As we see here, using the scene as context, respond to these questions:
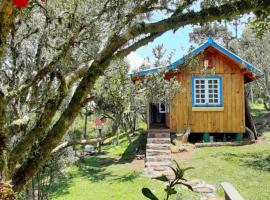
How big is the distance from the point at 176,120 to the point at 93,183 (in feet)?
24.4

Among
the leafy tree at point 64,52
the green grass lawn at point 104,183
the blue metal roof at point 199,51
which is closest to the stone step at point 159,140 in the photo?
the green grass lawn at point 104,183

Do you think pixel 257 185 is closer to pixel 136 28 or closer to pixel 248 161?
pixel 248 161

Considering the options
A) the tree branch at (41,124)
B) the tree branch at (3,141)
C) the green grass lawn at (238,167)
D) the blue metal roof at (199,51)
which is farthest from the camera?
the blue metal roof at (199,51)

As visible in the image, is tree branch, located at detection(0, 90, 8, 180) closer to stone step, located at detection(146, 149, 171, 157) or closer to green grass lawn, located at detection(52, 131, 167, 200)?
green grass lawn, located at detection(52, 131, 167, 200)

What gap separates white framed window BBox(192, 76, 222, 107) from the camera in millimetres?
21500

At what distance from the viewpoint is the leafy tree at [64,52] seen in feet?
12.2

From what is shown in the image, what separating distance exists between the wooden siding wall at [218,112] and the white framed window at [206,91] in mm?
217

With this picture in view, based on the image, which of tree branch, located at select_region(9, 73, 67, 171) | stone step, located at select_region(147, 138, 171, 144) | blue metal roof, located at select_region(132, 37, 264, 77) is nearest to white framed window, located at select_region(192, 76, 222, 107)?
blue metal roof, located at select_region(132, 37, 264, 77)

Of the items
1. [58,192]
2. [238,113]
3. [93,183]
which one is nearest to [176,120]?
[238,113]

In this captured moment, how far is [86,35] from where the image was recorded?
888 cm

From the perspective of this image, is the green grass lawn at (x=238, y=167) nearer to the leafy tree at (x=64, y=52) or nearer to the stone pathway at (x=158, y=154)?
the stone pathway at (x=158, y=154)

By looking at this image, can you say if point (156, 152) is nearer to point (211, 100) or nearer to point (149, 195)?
point (211, 100)

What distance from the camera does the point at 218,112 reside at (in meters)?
21.5

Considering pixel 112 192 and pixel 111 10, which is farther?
pixel 112 192
